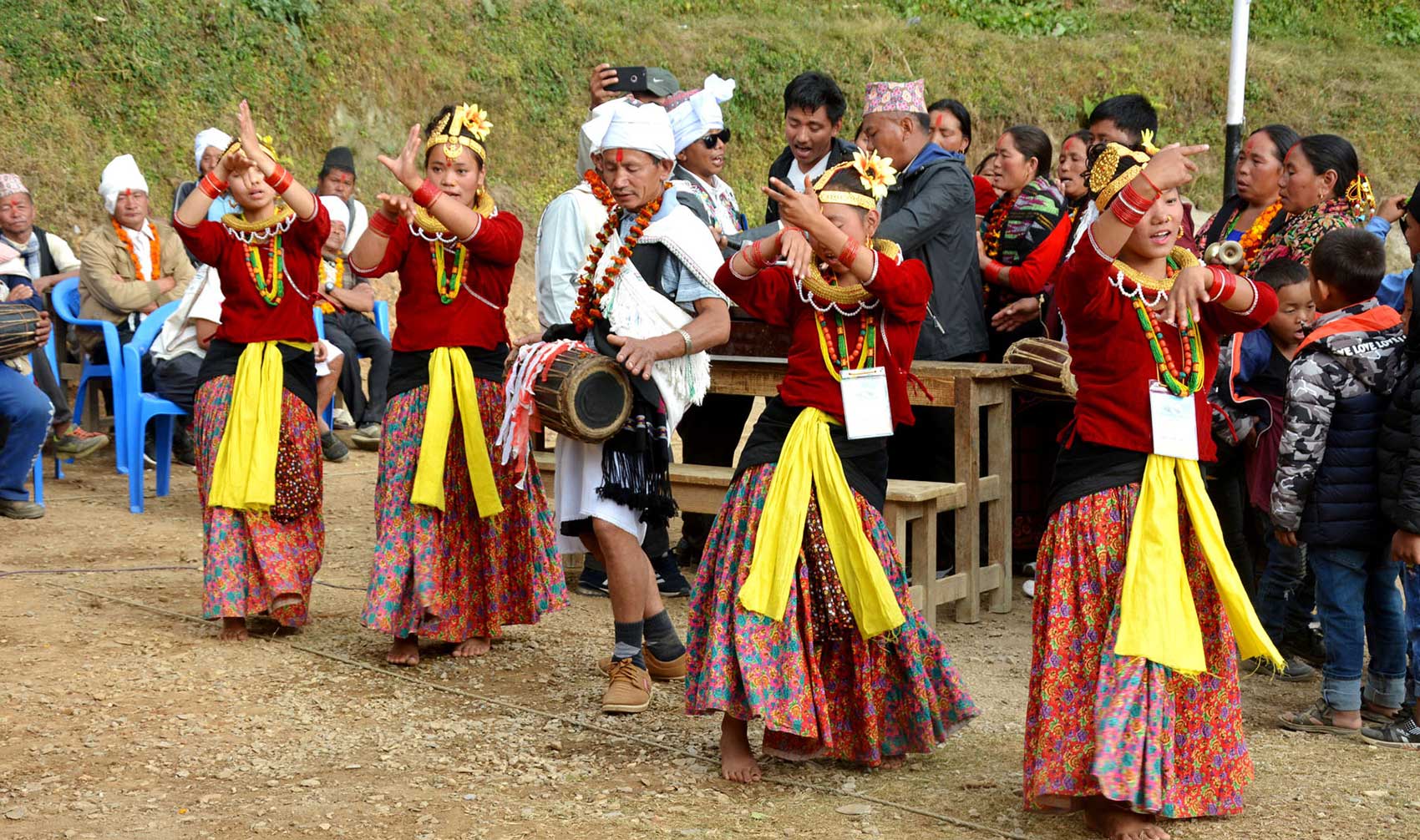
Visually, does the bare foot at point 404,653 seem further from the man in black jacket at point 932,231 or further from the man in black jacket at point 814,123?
the man in black jacket at point 814,123

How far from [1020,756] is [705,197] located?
3.38 m

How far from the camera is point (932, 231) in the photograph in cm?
645

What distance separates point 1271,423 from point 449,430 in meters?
3.06

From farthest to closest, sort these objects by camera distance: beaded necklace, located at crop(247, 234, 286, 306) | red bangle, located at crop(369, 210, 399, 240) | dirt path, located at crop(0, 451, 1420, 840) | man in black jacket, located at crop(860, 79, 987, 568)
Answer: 1. man in black jacket, located at crop(860, 79, 987, 568)
2. beaded necklace, located at crop(247, 234, 286, 306)
3. red bangle, located at crop(369, 210, 399, 240)
4. dirt path, located at crop(0, 451, 1420, 840)

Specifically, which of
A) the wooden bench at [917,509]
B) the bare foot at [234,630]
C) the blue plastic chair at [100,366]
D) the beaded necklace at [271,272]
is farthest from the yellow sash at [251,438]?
the blue plastic chair at [100,366]

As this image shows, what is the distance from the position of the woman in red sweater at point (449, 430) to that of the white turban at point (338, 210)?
499 centimetres

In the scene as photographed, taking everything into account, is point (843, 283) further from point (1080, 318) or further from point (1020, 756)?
point (1020, 756)

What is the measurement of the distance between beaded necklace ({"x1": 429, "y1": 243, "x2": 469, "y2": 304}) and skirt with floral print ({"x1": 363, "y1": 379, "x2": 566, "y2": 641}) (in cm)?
34


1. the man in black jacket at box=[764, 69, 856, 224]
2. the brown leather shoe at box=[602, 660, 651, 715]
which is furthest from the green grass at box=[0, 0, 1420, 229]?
the brown leather shoe at box=[602, 660, 651, 715]

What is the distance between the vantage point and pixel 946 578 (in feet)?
20.6

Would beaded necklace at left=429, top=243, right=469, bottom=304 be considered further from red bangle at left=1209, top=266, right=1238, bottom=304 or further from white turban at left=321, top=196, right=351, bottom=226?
white turban at left=321, top=196, right=351, bottom=226

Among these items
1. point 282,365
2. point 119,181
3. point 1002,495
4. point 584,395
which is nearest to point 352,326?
point 119,181

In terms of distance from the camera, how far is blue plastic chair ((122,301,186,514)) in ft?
28.7

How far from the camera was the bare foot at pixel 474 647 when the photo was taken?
5785 millimetres
